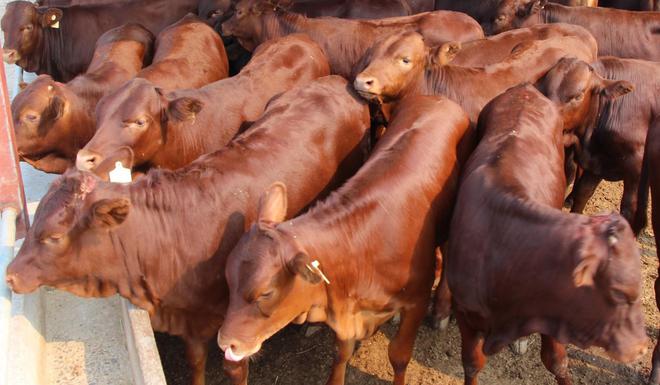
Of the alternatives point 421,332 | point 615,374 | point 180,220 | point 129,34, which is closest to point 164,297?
point 180,220

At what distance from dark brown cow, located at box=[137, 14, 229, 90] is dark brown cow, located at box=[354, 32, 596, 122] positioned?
1496 millimetres

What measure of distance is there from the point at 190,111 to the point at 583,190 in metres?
3.33

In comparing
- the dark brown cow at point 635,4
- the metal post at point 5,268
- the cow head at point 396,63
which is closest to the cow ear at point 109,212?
the metal post at point 5,268

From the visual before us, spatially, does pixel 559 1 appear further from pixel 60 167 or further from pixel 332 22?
pixel 60 167

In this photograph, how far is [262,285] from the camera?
11.4 feet

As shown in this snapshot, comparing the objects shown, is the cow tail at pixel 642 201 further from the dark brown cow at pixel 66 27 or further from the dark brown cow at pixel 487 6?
the dark brown cow at pixel 66 27

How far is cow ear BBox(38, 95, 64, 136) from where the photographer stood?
5.50 metres

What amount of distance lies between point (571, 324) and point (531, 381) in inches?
58.4

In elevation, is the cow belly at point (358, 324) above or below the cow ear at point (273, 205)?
below

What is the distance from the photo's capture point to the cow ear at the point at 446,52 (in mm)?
5797

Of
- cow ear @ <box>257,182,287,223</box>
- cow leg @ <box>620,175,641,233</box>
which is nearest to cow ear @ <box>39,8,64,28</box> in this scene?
cow ear @ <box>257,182,287,223</box>

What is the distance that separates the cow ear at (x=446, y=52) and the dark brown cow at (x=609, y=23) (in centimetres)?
180

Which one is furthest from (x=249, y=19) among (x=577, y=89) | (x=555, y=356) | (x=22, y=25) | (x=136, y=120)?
(x=555, y=356)

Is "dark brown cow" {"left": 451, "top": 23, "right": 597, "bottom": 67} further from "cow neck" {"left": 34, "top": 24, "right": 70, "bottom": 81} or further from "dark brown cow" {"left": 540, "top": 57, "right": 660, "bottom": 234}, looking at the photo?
"cow neck" {"left": 34, "top": 24, "right": 70, "bottom": 81}
